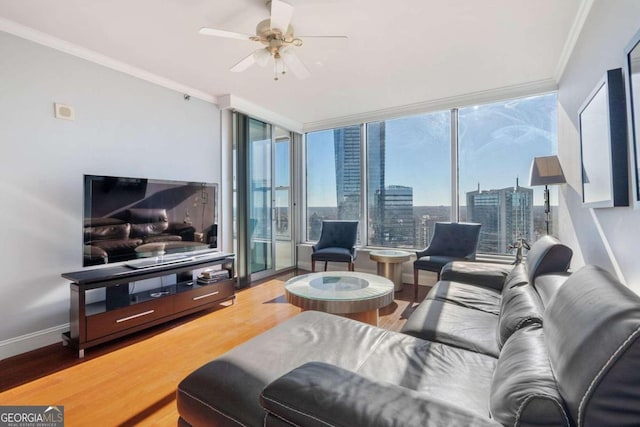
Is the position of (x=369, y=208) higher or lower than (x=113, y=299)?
higher

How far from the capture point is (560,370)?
0.77 m

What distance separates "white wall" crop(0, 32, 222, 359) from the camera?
87.4 inches

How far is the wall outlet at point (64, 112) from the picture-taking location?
245 centimetres

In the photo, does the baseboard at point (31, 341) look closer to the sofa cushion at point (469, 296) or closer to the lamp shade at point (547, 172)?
the sofa cushion at point (469, 296)

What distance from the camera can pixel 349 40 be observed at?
8.19 feet

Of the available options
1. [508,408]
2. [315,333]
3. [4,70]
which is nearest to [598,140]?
[508,408]

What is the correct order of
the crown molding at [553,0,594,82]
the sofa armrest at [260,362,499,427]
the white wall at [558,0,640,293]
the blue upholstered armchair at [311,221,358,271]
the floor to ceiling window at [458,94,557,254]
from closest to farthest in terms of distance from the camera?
1. the sofa armrest at [260,362,499,427]
2. the white wall at [558,0,640,293]
3. the crown molding at [553,0,594,82]
4. the floor to ceiling window at [458,94,557,254]
5. the blue upholstered armchair at [311,221,358,271]

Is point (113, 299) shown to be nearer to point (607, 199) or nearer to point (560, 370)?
point (560, 370)

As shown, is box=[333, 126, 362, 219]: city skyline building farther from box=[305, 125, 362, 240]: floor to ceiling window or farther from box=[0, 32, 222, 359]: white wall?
box=[0, 32, 222, 359]: white wall

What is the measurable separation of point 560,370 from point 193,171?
11.8 ft

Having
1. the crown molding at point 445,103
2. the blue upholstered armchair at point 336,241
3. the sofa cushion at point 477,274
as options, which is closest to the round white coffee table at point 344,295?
the sofa cushion at point 477,274

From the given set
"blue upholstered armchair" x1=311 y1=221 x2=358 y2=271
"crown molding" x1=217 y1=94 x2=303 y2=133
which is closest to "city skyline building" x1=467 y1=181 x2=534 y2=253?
"blue upholstered armchair" x1=311 y1=221 x2=358 y2=271

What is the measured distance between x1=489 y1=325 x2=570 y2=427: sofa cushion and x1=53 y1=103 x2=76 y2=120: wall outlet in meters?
3.37

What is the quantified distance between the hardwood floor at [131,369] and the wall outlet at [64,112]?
6.14 ft
